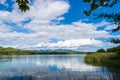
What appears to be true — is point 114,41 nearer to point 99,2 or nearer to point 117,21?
point 117,21

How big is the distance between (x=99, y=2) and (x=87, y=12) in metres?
0.61

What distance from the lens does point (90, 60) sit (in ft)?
156

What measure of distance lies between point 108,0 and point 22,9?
2.92 m

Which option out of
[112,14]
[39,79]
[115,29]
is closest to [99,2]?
[112,14]

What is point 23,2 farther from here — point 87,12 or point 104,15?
point 104,15

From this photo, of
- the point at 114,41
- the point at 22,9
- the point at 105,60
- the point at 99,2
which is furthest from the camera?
the point at 105,60

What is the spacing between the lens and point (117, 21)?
46.2 feet

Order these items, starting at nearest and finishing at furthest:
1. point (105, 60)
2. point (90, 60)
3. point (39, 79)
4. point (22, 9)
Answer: point (22, 9), point (39, 79), point (105, 60), point (90, 60)

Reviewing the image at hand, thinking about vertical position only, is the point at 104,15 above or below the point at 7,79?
above

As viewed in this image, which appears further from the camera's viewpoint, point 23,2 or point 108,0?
point 108,0

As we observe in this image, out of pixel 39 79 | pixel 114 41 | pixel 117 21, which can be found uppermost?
pixel 117 21

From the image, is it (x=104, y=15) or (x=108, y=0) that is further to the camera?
(x=104, y=15)

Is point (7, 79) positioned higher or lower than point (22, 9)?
lower

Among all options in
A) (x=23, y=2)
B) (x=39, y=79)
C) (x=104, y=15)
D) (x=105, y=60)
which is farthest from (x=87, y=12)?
(x=105, y=60)
